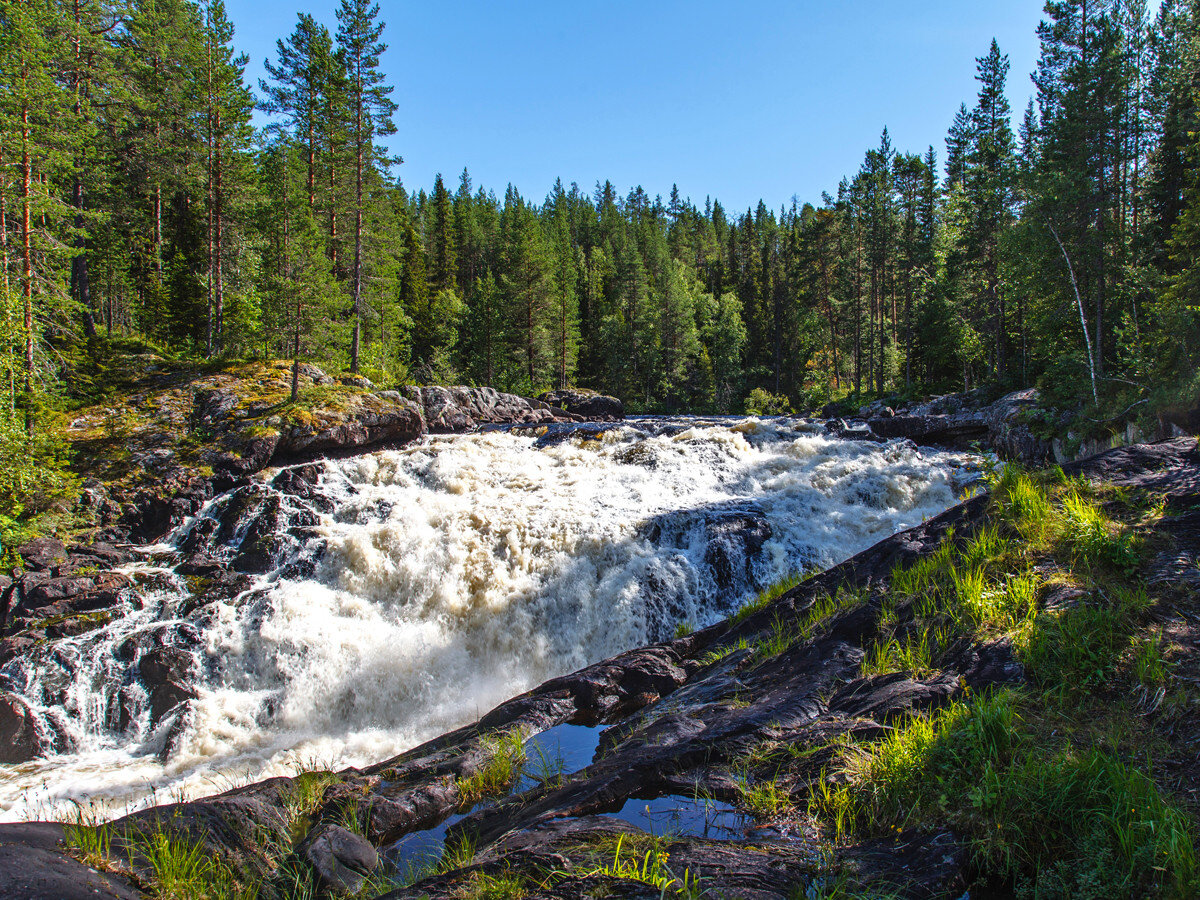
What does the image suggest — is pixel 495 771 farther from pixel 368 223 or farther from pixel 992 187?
pixel 992 187

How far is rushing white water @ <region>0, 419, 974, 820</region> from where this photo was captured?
8047 millimetres

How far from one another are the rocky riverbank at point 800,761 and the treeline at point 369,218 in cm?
1235

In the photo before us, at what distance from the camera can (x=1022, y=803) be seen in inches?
104

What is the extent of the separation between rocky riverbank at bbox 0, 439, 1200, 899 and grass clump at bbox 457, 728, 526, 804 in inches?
0.9

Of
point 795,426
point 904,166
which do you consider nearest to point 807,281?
point 904,166

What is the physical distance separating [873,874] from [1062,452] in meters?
18.4

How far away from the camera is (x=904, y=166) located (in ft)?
140

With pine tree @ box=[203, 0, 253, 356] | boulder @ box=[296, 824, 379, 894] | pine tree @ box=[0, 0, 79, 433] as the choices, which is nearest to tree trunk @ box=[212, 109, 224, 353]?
pine tree @ box=[203, 0, 253, 356]

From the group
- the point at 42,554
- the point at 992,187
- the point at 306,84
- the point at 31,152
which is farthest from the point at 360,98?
the point at 992,187

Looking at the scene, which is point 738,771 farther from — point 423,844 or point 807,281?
point 807,281

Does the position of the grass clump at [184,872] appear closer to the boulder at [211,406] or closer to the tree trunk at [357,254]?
the boulder at [211,406]

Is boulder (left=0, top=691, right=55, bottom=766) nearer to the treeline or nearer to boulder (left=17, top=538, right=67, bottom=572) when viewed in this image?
boulder (left=17, top=538, right=67, bottom=572)

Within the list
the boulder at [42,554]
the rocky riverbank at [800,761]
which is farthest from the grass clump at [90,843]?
the boulder at [42,554]

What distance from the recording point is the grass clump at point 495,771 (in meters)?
5.27
